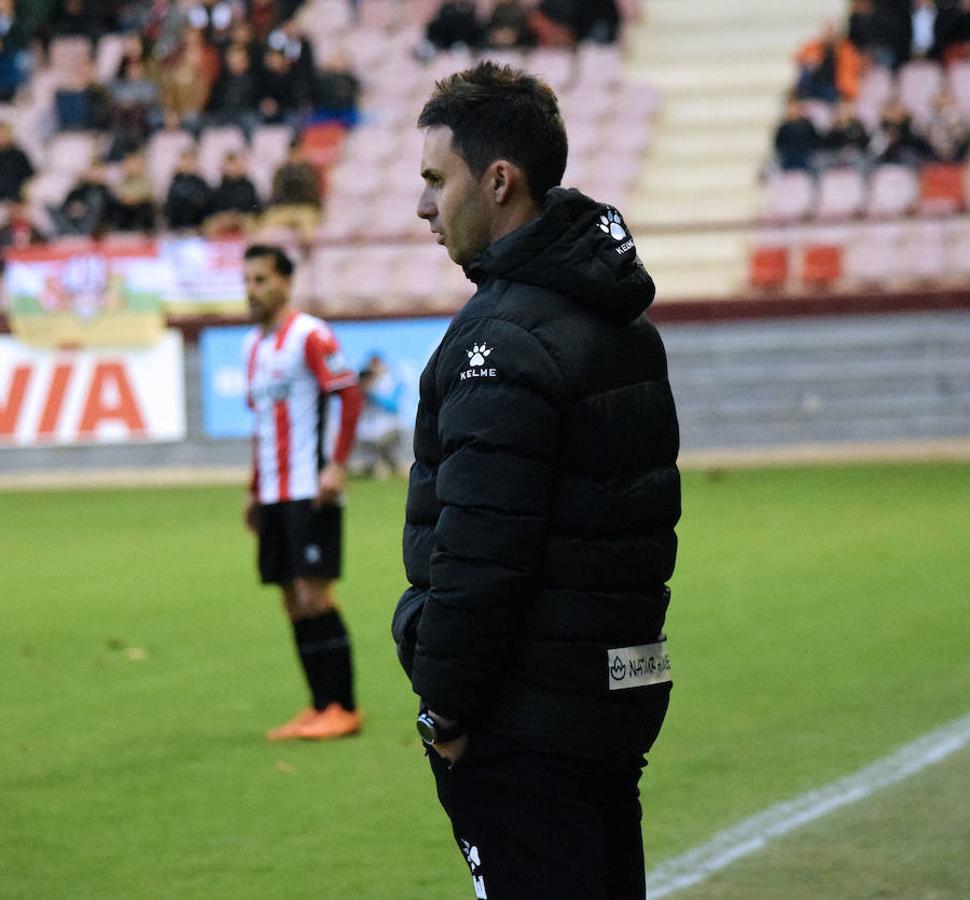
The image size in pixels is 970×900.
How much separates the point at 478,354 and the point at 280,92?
2052 centimetres

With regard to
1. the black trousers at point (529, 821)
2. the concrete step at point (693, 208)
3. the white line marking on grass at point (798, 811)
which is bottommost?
the white line marking on grass at point (798, 811)

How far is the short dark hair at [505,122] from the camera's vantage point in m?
3.06

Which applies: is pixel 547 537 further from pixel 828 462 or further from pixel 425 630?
pixel 828 462

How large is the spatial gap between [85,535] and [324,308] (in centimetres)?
518

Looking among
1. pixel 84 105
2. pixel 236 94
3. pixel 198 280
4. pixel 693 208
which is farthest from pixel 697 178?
pixel 84 105

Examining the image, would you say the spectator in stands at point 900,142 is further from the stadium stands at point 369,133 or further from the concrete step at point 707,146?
the stadium stands at point 369,133

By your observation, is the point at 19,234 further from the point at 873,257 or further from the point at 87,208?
the point at 873,257

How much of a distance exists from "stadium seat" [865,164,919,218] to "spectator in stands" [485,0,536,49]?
17.9ft

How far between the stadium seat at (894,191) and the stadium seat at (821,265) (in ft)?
2.93

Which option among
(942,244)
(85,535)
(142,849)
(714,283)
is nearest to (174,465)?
(85,535)

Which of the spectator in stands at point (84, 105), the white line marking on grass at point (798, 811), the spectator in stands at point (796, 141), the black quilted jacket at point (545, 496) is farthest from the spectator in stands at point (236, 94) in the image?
the black quilted jacket at point (545, 496)

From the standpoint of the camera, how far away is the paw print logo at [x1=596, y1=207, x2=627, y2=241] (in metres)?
3.10

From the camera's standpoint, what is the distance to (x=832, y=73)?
2139 cm

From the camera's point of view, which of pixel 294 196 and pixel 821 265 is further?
pixel 294 196
